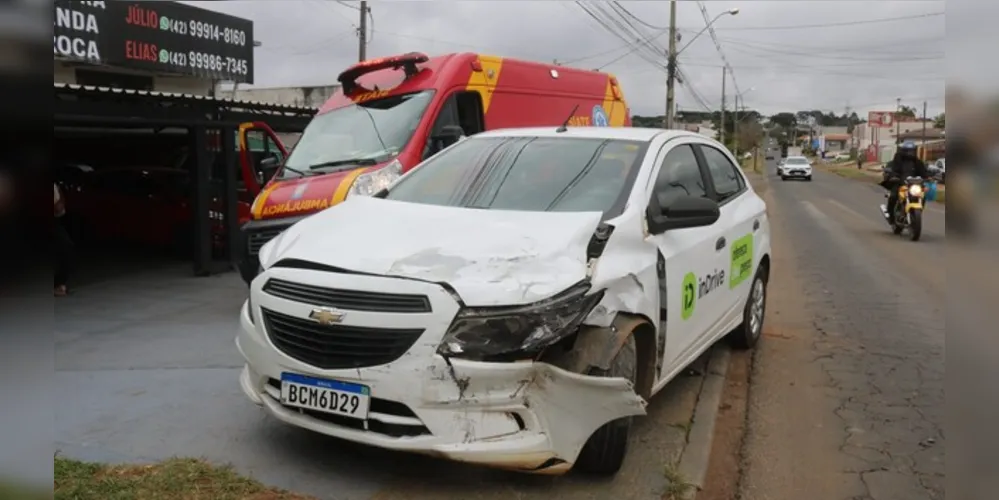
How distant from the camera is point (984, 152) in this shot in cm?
126

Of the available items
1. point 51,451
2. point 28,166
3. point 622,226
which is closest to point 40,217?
point 28,166

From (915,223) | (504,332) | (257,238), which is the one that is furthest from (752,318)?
(915,223)

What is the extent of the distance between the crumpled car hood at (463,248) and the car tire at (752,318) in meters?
2.64

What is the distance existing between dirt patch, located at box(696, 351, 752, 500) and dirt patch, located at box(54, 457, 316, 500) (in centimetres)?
196

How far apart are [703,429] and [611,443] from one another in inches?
40.2

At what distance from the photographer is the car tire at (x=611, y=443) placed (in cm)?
356

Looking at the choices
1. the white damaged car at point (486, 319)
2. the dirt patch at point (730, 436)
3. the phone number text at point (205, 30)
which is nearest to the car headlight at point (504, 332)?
the white damaged car at point (486, 319)

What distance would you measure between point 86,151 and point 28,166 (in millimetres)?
13690

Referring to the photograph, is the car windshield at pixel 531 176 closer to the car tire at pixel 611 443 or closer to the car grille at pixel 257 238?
the car tire at pixel 611 443

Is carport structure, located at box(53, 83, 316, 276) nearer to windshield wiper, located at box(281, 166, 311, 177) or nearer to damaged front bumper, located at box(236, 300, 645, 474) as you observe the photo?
windshield wiper, located at box(281, 166, 311, 177)

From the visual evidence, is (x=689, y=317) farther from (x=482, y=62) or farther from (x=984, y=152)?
(x=482, y=62)

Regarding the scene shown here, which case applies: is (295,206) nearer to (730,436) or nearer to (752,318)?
(752,318)

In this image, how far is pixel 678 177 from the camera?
4.79m

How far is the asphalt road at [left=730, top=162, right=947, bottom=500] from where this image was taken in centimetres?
384
